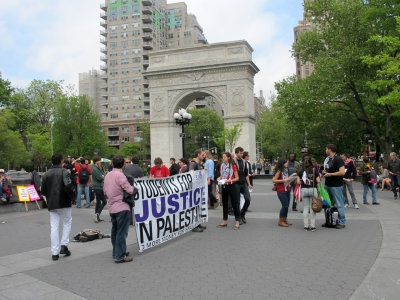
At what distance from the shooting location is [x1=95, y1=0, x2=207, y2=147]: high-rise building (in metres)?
87.3

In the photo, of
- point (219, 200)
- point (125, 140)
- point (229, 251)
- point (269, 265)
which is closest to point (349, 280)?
point (269, 265)

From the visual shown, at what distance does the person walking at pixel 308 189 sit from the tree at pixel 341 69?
21.3m

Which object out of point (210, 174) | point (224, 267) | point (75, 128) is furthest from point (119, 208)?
point (75, 128)

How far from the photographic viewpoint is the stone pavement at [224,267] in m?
4.58

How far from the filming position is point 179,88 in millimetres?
39156

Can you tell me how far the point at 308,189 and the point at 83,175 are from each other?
8.79 m

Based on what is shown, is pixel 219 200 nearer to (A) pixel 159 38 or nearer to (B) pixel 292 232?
(B) pixel 292 232

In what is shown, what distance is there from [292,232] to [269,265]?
113 inches

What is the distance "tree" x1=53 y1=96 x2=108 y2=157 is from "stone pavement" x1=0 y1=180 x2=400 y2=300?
47.9 metres

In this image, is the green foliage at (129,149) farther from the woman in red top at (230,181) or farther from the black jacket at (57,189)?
the black jacket at (57,189)

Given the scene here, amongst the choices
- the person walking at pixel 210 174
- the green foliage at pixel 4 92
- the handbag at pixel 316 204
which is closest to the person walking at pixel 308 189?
the handbag at pixel 316 204

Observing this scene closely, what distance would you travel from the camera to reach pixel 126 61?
87.9 meters

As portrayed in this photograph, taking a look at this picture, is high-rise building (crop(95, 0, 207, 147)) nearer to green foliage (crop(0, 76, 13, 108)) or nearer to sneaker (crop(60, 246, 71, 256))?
green foliage (crop(0, 76, 13, 108))

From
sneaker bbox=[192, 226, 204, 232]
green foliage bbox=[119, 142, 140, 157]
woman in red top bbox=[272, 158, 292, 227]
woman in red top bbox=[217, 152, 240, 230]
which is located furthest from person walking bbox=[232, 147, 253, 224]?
green foliage bbox=[119, 142, 140, 157]
